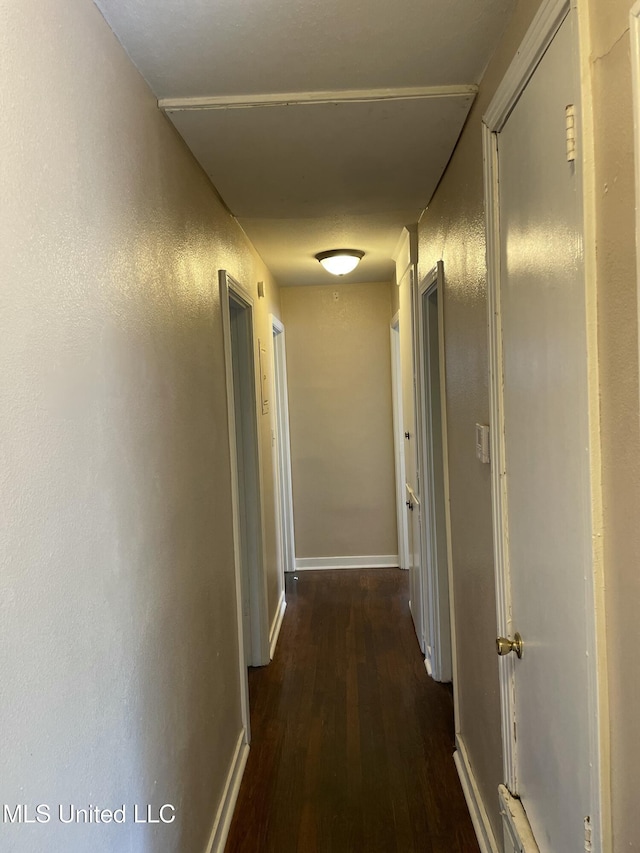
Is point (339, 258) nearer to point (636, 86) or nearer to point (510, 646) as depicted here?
point (510, 646)

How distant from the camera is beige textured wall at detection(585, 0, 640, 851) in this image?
0.78 m

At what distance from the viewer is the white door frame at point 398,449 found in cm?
442

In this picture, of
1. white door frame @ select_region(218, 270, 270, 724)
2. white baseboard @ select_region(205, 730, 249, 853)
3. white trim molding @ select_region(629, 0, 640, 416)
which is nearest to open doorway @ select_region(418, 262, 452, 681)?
white door frame @ select_region(218, 270, 270, 724)

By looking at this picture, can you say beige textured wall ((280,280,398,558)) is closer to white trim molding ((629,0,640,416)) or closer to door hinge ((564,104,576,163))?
door hinge ((564,104,576,163))

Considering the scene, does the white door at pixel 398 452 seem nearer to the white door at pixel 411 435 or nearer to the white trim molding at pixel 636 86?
the white door at pixel 411 435

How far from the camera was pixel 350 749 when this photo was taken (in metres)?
2.41

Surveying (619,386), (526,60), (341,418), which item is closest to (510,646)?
(619,386)

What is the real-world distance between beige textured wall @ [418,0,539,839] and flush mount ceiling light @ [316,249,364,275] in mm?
1069

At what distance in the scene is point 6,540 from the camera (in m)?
0.78

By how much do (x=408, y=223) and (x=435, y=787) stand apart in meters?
2.45

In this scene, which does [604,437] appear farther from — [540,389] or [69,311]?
[69,311]

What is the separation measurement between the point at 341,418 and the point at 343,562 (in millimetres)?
1180

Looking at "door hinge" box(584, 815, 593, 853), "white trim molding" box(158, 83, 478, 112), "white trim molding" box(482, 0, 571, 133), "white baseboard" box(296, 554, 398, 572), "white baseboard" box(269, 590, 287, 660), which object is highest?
"white trim molding" box(158, 83, 478, 112)

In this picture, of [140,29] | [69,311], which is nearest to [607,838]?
[69,311]
